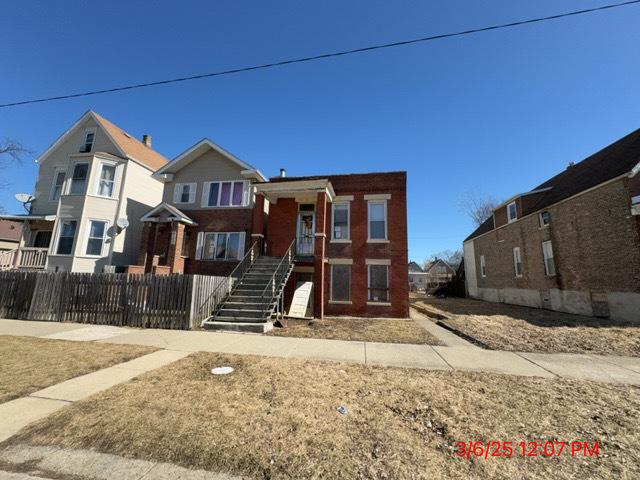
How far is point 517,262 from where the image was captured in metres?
22.5

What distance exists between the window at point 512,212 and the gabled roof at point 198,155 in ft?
66.6

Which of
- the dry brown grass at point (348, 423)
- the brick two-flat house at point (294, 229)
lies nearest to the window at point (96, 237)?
the brick two-flat house at point (294, 229)

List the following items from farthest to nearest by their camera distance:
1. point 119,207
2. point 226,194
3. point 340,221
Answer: point 119,207 < point 226,194 < point 340,221

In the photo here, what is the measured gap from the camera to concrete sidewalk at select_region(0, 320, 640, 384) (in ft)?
20.5

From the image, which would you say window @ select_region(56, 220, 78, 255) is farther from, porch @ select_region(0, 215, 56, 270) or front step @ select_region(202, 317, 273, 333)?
front step @ select_region(202, 317, 273, 333)

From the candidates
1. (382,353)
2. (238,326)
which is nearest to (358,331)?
(382,353)

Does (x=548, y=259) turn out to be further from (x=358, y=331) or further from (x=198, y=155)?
(x=198, y=155)

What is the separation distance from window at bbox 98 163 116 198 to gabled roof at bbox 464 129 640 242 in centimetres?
2884

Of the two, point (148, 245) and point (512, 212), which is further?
point (512, 212)

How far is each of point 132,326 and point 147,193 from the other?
1284 cm

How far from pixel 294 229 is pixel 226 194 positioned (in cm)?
544

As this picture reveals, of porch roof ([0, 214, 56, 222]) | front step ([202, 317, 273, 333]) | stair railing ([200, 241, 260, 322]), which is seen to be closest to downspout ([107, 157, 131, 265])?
porch roof ([0, 214, 56, 222])

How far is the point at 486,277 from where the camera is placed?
27.2 m

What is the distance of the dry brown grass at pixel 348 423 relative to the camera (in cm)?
291
